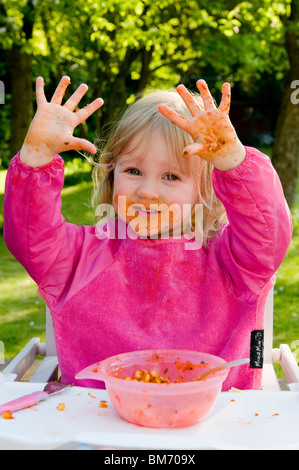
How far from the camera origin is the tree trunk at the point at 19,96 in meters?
6.83

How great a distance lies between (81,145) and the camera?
131cm

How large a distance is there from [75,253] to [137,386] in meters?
A: 0.70

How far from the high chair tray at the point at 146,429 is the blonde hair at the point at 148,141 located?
609 mm

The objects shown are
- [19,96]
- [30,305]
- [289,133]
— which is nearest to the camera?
[30,305]

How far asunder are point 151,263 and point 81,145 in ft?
1.83

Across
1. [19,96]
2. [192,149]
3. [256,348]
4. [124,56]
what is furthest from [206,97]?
[124,56]

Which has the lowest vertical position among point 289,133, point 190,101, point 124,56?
point 289,133

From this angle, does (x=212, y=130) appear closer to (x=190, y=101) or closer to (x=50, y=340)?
(x=190, y=101)

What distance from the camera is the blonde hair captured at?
171 centimetres

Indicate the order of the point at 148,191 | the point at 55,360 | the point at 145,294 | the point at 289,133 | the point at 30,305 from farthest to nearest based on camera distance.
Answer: the point at 289,133
the point at 30,305
the point at 55,360
the point at 145,294
the point at 148,191

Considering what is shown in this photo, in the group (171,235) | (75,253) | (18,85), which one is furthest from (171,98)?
(18,85)

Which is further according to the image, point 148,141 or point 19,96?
point 19,96

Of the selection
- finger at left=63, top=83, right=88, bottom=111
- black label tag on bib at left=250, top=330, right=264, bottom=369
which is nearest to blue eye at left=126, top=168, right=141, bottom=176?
finger at left=63, top=83, right=88, bottom=111

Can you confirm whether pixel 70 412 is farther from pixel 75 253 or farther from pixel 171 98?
pixel 171 98
